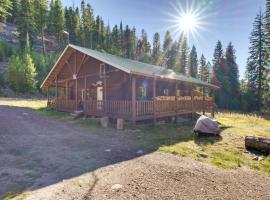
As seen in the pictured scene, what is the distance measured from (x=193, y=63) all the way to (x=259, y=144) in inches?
2433

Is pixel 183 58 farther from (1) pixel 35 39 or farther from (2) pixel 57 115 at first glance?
(2) pixel 57 115

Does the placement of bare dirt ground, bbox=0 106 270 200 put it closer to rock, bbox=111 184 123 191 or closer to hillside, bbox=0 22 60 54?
rock, bbox=111 184 123 191

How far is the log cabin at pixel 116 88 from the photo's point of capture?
1512 cm

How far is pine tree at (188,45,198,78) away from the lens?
65.9 meters

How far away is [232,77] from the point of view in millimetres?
51656

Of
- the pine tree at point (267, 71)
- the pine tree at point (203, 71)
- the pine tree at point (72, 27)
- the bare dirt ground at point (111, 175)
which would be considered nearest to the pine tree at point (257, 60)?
the pine tree at point (267, 71)

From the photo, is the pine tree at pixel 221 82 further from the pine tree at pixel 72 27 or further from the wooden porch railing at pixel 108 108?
the pine tree at pixel 72 27

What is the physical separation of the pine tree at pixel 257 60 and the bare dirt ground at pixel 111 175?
41.2 meters

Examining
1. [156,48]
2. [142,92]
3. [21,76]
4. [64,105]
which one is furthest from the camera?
[156,48]

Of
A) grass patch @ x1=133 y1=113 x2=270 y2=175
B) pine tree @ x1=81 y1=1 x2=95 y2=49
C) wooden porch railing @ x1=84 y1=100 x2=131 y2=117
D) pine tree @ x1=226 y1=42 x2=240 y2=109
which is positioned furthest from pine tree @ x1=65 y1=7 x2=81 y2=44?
grass patch @ x1=133 y1=113 x2=270 y2=175

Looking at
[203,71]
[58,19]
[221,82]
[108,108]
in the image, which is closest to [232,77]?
[221,82]

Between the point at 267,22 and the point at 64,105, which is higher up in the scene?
the point at 267,22

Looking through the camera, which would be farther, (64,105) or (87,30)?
(87,30)

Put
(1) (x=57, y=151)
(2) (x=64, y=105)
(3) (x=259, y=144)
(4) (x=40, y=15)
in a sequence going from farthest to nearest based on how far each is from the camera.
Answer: (4) (x=40, y=15)
(2) (x=64, y=105)
(3) (x=259, y=144)
(1) (x=57, y=151)
